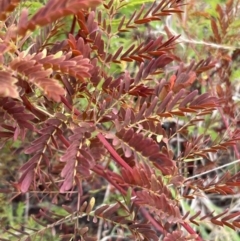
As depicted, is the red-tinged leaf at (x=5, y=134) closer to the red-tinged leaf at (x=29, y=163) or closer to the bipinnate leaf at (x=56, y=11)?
the red-tinged leaf at (x=29, y=163)

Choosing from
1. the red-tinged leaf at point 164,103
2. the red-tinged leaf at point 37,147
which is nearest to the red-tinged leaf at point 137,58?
the red-tinged leaf at point 164,103

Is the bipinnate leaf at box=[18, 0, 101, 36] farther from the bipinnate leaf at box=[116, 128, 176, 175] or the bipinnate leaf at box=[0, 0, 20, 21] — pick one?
the bipinnate leaf at box=[116, 128, 176, 175]

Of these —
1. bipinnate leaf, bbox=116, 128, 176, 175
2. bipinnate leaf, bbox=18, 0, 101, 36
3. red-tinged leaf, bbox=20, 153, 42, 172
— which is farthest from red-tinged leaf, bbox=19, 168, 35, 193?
bipinnate leaf, bbox=18, 0, 101, 36

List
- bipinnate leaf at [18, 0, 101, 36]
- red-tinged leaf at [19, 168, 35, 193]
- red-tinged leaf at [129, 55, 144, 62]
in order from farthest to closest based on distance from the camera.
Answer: red-tinged leaf at [129, 55, 144, 62], red-tinged leaf at [19, 168, 35, 193], bipinnate leaf at [18, 0, 101, 36]

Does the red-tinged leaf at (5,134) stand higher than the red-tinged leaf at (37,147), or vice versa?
the red-tinged leaf at (37,147)

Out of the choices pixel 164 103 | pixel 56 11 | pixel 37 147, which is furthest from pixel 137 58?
pixel 56 11

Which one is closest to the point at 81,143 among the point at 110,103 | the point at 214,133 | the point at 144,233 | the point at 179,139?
the point at 110,103

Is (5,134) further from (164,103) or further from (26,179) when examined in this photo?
(164,103)

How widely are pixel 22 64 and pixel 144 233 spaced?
14.7 inches

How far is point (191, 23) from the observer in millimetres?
1426

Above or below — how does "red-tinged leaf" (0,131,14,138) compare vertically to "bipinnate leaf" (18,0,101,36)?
below

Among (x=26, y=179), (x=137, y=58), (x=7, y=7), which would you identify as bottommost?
(x=26, y=179)

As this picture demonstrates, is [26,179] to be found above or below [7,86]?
below

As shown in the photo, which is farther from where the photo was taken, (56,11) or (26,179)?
(26,179)
